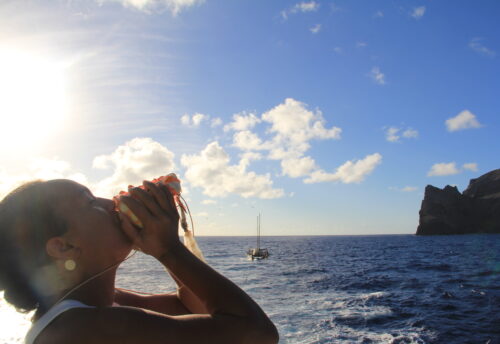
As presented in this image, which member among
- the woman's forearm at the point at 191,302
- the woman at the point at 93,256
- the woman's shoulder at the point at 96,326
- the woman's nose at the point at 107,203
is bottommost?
the woman's forearm at the point at 191,302

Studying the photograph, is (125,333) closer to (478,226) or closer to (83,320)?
(83,320)

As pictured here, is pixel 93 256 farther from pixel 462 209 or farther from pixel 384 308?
pixel 462 209

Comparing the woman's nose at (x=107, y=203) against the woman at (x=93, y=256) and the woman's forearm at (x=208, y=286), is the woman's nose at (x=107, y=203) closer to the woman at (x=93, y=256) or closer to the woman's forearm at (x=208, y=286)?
the woman at (x=93, y=256)

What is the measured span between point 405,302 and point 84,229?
20.3 metres

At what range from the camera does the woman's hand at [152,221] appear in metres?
1.29

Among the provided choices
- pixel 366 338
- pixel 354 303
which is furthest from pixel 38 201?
pixel 354 303

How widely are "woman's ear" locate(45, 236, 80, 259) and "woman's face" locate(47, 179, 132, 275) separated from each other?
0.06ft

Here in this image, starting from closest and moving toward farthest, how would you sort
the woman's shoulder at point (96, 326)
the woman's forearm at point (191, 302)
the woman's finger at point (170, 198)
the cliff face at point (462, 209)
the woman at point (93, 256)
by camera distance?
1. the woman's shoulder at point (96, 326)
2. the woman at point (93, 256)
3. the woman's finger at point (170, 198)
4. the woman's forearm at point (191, 302)
5. the cliff face at point (462, 209)

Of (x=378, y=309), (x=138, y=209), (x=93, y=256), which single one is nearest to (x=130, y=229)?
(x=138, y=209)

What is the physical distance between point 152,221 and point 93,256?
0.31 metres

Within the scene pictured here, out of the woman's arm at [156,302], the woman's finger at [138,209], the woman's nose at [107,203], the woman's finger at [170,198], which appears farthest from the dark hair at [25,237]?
the woman's arm at [156,302]

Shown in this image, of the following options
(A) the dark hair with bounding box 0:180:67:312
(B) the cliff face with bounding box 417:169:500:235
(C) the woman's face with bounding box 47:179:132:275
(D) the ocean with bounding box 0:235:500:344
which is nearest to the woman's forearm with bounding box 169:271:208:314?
(C) the woman's face with bounding box 47:179:132:275

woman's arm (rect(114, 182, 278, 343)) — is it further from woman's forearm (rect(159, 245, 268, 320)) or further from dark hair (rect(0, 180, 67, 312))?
dark hair (rect(0, 180, 67, 312))

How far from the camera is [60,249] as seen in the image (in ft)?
4.43
